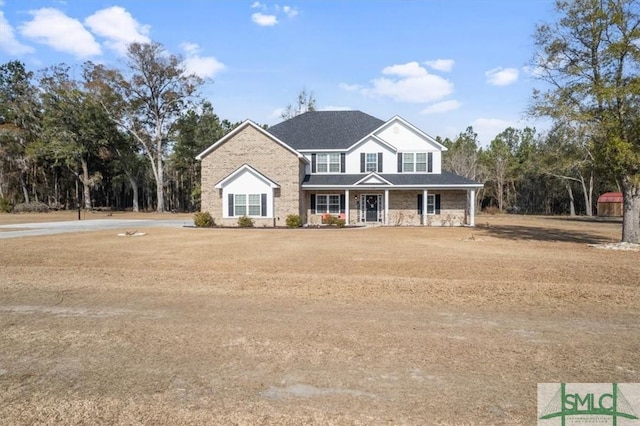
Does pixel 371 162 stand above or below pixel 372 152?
below

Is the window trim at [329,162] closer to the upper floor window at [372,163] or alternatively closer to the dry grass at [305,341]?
the upper floor window at [372,163]

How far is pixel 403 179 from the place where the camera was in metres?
30.1

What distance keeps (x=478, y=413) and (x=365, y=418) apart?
37.3 inches

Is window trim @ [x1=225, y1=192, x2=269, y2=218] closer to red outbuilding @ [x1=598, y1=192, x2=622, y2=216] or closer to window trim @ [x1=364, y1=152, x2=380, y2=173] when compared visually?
window trim @ [x1=364, y1=152, x2=380, y2=173]

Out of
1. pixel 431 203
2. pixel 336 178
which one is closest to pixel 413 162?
pixel 431 203

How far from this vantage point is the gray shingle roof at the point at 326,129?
105ft

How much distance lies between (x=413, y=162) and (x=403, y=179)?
1.90 m

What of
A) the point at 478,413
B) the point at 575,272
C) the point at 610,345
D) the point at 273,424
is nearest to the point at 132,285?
the point at 273,424

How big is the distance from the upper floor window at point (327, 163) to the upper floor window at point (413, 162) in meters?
4.18

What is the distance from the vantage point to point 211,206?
29266 millimetres

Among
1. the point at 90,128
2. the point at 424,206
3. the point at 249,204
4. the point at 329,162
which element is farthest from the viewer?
the point at 90,128

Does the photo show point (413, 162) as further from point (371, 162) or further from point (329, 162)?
point (329, 162)

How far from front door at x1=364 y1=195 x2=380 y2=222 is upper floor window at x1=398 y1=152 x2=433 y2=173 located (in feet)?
9.08

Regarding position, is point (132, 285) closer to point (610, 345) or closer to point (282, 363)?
point (282, 363)
